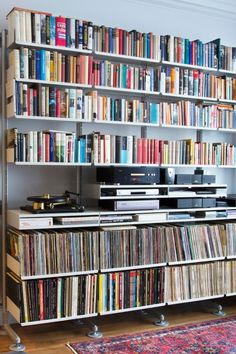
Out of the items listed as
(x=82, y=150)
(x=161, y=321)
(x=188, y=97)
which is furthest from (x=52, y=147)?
(x=161, y=321)

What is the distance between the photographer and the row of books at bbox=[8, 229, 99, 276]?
2.87 metres

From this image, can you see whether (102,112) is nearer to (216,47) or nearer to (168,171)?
(168,171)

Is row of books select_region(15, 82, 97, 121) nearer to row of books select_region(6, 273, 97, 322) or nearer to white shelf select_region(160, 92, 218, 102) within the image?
white shelf select_region(160, 92, 218, 102)

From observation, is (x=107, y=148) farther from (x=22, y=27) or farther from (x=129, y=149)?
(x=22, y=27)

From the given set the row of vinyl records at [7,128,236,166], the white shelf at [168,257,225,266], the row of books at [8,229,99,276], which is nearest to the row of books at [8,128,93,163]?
the row of vinyl records at [7,128,236,166]

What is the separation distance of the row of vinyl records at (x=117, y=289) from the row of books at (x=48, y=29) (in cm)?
161

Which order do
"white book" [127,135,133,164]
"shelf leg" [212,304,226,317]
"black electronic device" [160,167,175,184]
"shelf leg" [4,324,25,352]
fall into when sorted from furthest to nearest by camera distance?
"shelf leg" [212,304,226,317] < "black electronic device" [160,167,175,184] < "white book" [127,135,133,164] < "shelf leg" [4,324,25,352]

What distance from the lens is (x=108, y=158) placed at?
3.20 m

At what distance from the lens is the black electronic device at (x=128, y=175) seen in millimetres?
3189

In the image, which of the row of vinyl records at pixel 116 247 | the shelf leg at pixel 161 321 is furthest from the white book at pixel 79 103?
the shelf leg at pixel 161 321

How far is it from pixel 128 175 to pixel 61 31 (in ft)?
3.63

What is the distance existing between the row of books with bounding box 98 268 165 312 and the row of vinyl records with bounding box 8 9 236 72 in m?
1.62

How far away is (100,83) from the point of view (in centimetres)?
321

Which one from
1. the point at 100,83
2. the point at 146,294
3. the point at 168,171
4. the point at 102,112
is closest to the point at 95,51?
the point at 100,83
